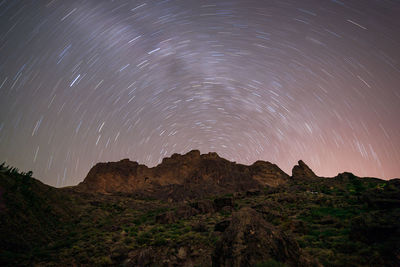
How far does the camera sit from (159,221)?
2525cm

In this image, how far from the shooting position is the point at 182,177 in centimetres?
9312

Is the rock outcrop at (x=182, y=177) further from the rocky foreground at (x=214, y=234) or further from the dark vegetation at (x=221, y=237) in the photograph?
the dark vegetation at (x=221, y=237)

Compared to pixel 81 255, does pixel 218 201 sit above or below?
above

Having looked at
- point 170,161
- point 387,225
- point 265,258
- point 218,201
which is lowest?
point 265,258

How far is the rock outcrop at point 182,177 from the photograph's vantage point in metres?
70.9

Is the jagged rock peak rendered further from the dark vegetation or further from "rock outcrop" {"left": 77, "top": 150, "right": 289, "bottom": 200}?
the dark vegetation

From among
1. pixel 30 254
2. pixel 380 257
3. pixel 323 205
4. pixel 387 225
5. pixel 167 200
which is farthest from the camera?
pixel 167 200

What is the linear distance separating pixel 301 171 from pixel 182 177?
5491cm

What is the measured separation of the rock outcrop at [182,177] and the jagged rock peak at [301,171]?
231 inches

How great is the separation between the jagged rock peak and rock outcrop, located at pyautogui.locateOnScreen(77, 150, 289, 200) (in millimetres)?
5875

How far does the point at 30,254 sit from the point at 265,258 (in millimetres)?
18157

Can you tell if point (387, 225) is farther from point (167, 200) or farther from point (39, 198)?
point (167, 200)

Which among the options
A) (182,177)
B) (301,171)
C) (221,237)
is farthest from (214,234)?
(182,177)

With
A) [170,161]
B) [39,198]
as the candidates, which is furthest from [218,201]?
[170,161]
